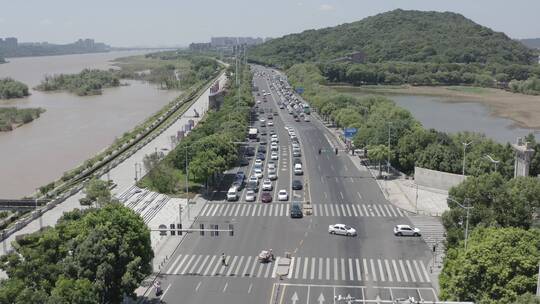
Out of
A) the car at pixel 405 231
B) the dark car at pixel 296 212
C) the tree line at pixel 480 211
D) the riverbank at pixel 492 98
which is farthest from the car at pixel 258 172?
the riverbank at pixel 492 98

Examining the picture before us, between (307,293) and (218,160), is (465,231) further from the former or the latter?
(218,160)

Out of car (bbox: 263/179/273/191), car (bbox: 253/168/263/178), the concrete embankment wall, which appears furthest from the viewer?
car (bbox: 253/168/263/178)

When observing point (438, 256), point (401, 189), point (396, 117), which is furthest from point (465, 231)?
point (396, 117)

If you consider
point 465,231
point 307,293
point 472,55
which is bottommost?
point 307,293

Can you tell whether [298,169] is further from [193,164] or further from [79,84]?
[79,84]

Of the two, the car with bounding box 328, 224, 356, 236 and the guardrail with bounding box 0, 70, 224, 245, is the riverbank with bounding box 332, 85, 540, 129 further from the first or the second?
the car with bounding box 328, 224, 356, 236

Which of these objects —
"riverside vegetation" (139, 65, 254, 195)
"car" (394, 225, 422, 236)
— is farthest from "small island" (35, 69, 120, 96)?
"car" (394, 225, 422, 236)

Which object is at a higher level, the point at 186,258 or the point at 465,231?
the point at 465,231
